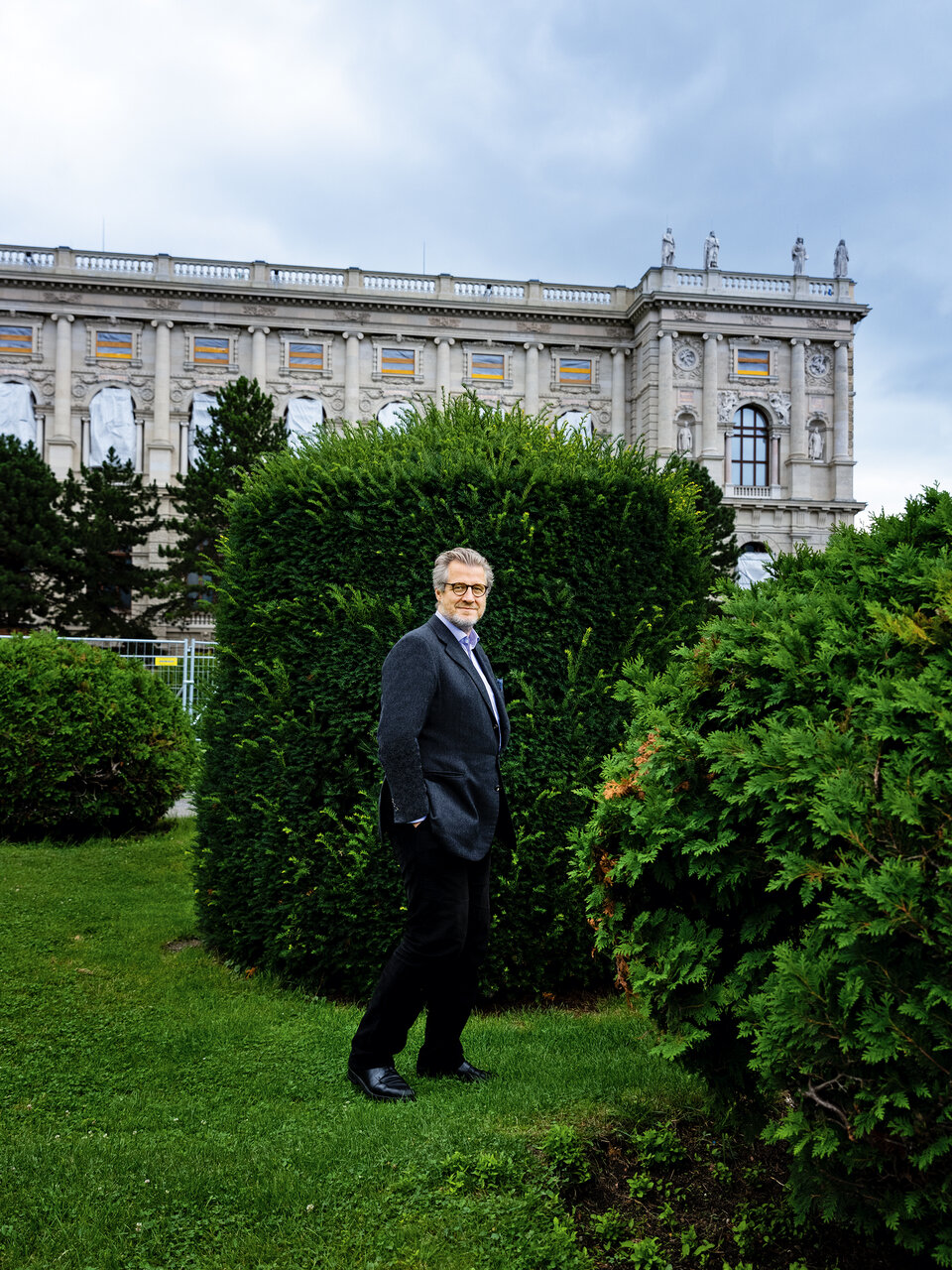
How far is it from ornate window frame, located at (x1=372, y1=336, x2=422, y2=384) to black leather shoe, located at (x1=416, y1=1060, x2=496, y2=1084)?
41504mm

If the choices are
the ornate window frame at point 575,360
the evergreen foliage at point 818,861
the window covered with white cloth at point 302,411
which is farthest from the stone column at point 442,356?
the evergreen foliage at point 818,861

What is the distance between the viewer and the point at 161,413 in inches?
1633

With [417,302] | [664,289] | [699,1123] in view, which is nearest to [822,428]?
[664,289]

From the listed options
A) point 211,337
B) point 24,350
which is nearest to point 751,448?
point 211,337

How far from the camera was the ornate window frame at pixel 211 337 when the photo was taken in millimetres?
41906

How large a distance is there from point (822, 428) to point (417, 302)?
19042 millimetres

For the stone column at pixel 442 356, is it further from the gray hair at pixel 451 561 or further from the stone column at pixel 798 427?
the gray hair at pixel 451 561

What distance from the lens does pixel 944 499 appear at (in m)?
2.67

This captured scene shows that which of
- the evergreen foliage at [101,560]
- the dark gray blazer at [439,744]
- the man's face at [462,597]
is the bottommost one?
the dark gray blazer at [439,744]

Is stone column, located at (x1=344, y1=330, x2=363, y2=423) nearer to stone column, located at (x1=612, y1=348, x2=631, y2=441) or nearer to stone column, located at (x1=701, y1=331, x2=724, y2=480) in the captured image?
stone column, located at (x1=612, y1=348, x2=631, y2=441)

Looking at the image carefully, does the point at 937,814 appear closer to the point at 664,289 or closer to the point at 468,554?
the point at 468,554

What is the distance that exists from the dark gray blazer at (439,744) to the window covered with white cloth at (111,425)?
A: 40.7 metres

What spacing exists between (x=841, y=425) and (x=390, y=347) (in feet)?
67.1

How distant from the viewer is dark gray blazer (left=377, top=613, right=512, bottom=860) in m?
3.51
